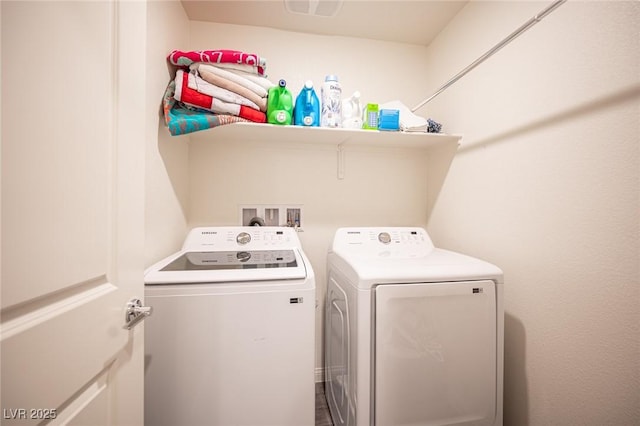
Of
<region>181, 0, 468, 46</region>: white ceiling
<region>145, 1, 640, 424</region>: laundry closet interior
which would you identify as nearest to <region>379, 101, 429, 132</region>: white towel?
<region>145, 1, 640, 424</region>: laundry closet interior

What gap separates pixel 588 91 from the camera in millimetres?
947

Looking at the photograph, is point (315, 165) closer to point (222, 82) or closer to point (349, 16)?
point (222, 82)

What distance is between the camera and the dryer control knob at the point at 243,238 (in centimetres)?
157

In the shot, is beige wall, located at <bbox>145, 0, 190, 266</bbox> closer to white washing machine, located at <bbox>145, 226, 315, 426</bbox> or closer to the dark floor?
white washing machine, located at <bbox>145, 226, 315, 426</bbox>

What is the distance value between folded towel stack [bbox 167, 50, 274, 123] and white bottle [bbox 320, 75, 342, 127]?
36cm

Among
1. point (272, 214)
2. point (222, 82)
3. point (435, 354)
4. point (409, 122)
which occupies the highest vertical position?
point (222, 82)

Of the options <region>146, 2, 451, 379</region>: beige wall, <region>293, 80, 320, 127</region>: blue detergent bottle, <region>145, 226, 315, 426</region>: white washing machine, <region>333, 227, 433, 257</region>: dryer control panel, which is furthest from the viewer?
<region>146, 2, 451, 379</region>: beige wall

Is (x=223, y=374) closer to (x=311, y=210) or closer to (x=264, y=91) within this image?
(x=311, y=210)

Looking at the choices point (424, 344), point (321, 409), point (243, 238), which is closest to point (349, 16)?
point (243, 238)

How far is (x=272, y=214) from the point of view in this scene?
184 cm

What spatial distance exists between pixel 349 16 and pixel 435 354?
2093mm

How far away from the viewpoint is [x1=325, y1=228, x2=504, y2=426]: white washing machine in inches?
42.1

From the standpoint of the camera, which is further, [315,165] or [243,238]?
[315,165]

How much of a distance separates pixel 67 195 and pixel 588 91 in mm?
1649
